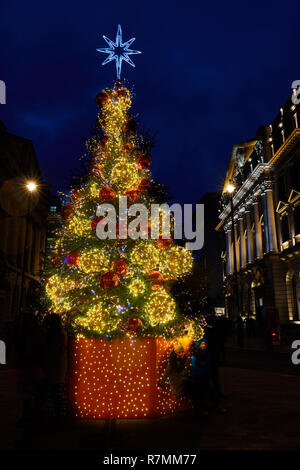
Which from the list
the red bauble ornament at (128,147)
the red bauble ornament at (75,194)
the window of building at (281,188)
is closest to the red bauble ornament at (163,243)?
the red bauble ornament at (75,194)

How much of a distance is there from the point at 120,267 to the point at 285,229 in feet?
112

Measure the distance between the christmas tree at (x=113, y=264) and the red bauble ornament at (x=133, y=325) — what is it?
0.02 m

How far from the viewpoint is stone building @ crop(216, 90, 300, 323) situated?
Result: 35.4 meters

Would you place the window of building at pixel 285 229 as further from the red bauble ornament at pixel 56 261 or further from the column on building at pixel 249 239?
the red bauble ornament at pixel 56 261

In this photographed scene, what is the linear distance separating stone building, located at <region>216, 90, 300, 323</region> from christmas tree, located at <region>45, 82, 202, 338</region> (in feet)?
66.2

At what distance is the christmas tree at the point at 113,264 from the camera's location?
289 inches

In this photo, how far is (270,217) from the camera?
4038 cm

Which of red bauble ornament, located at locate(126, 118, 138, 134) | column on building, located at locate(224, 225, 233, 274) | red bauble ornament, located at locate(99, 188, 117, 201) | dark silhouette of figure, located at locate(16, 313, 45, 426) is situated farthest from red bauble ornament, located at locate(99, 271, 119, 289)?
column on building, located at locate(224, 225, 233, 274)

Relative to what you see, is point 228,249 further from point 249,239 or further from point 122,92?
point 122,92

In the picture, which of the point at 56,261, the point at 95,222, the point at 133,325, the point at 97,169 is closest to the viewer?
the point at 133,325

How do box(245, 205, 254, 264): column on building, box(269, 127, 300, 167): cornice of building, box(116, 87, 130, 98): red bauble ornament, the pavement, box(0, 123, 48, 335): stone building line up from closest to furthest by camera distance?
the pavement
box(116, 87, 130, 98): red bauble ornament
box(269, 127, 300, 167): cornice of building
box(0, 123, 48, 335): stone building
box(245, 205, 254, 264): column on building

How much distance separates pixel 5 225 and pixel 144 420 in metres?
32.9

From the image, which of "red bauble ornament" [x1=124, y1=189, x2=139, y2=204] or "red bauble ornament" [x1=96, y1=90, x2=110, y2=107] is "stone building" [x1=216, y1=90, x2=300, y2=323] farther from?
"red bauble ornament" [x1=124, y1=189, x2=139, y2=204]

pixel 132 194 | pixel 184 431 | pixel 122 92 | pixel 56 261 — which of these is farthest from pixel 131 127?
pixel 184 431
